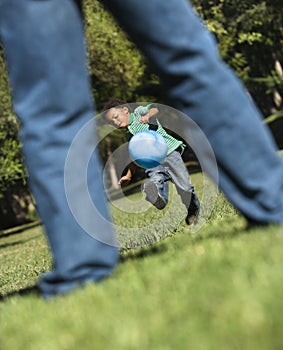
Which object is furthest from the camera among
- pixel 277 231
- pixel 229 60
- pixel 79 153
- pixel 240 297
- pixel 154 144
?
pixel 229 60

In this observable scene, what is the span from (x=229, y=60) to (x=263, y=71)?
982 centimetres

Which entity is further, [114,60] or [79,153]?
[114,60]

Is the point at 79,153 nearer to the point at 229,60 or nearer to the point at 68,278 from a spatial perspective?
the point at 68,278

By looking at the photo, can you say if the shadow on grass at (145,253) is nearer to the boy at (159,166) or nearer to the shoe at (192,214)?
the shoe at (192,214)

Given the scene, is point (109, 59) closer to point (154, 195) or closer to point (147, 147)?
point (154, 195)

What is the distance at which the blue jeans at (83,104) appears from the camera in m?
2.74

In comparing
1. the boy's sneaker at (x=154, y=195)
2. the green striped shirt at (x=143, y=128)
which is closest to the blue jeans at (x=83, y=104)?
the green striped shirt at (x=143, y=128)

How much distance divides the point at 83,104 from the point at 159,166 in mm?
5696

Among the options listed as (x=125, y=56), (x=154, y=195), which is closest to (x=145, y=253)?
(x=154, y=195)

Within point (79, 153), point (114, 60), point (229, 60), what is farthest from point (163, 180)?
point (229, 60)

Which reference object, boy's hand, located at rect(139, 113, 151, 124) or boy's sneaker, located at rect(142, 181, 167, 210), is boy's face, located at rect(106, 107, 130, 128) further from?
boy's sneaker, located at rect(142, 181, 167, 210)

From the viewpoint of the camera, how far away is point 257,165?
2.76 meters

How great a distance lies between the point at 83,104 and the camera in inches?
113

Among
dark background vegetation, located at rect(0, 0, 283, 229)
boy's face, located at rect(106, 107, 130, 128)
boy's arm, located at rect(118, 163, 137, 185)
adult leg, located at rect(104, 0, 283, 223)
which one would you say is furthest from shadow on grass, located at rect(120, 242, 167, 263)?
dark background vegetation, located at rect(0, 0, 283, 229)
